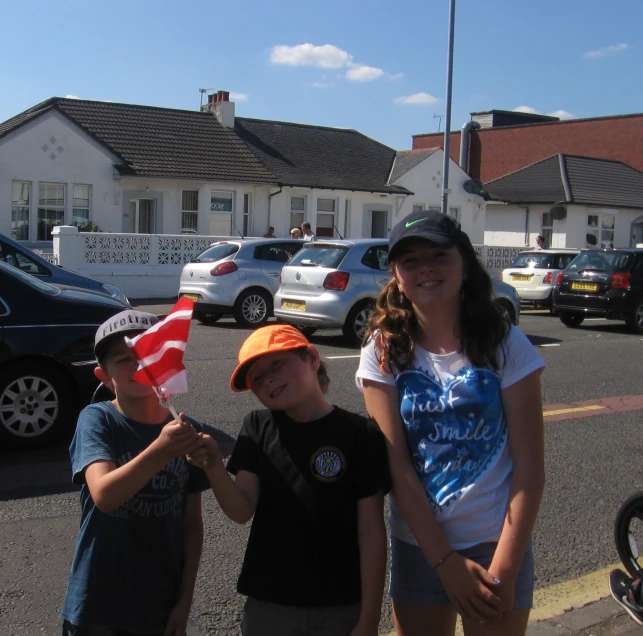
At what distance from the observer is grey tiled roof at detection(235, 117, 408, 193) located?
2844 centimetres

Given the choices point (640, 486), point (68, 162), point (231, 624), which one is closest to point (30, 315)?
point (231, 624)

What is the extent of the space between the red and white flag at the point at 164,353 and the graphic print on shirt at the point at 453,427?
27.6 inches

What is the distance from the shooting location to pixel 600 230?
35.3m

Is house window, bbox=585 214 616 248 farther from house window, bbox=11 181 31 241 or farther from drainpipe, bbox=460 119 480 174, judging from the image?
house window, bbox=11 181 31 241

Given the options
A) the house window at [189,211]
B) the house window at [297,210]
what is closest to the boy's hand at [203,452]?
the house window at [189,211]

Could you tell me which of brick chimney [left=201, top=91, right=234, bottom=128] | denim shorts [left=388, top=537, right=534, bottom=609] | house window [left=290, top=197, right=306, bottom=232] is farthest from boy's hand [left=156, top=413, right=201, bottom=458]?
brick chimney [left=201, top=91, right=234, bottom=128]

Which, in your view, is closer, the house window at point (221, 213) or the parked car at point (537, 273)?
the parked car at point (537, 273)

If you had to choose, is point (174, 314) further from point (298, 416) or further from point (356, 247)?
point (356, 247)

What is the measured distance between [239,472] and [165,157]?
2429 centimetres

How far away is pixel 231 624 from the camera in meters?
3.83

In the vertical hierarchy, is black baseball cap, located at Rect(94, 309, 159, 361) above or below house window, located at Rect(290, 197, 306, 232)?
below

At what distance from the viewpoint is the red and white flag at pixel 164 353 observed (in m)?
1.98

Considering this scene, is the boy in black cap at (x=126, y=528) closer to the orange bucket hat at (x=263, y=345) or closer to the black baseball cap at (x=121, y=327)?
the black baseball cap at (x=121, y=327)

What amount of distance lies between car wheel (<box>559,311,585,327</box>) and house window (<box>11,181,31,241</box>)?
48.9 ft
